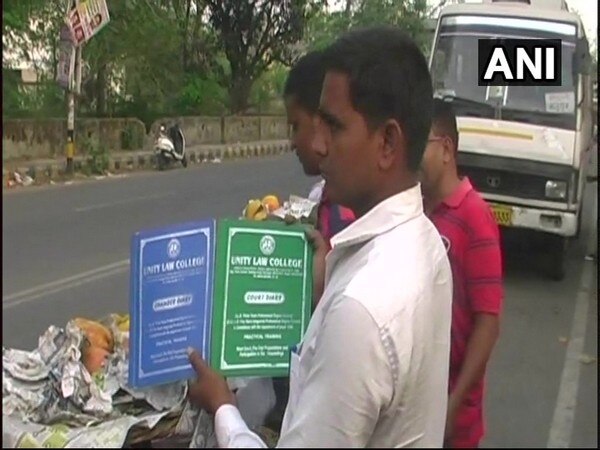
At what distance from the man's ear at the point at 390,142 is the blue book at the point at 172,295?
1.89 feet

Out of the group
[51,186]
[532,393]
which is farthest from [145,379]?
[532,393]

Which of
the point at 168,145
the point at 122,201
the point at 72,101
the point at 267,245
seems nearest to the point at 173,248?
the point at 267,245

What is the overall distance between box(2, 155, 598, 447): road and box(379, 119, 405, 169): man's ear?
5.63 feet

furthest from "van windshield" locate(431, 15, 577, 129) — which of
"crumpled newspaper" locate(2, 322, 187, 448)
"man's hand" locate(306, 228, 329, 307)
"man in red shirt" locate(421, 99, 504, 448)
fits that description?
"man's hand" locate(306, 228, 329, 307)

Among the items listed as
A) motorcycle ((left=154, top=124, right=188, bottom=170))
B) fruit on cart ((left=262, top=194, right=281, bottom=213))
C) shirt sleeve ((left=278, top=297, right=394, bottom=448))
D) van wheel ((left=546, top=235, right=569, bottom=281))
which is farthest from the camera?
van wheel ((left=546, top=235, right=569, bottom=281))

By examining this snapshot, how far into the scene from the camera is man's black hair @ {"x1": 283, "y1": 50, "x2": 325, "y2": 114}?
2.56 metres

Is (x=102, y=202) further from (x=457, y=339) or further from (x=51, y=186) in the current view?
(x=457, y=339)

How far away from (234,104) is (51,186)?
46.1 inches

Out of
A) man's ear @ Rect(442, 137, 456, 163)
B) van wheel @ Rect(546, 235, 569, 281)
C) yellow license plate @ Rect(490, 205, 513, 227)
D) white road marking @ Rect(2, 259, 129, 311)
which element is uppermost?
man's ear @ Rect(442, 137, 456, 163)

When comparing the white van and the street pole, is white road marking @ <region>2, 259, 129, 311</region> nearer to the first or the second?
the street pole

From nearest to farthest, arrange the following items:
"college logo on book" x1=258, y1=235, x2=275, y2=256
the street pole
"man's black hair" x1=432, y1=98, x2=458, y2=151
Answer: "college logo on book" x1=258, y1=235, x2=275, y2=256 < "man's black hair" x1=432, y1=98, x2=458, y2=151 < the street pole

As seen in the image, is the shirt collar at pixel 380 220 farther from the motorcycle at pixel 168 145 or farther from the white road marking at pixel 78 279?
the motorcycle at pixel 168 145

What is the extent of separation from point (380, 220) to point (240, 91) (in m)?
2.74

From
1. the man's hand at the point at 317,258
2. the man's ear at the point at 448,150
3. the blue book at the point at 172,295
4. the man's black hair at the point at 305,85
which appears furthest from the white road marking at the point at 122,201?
the blue book at the point at 172,295
